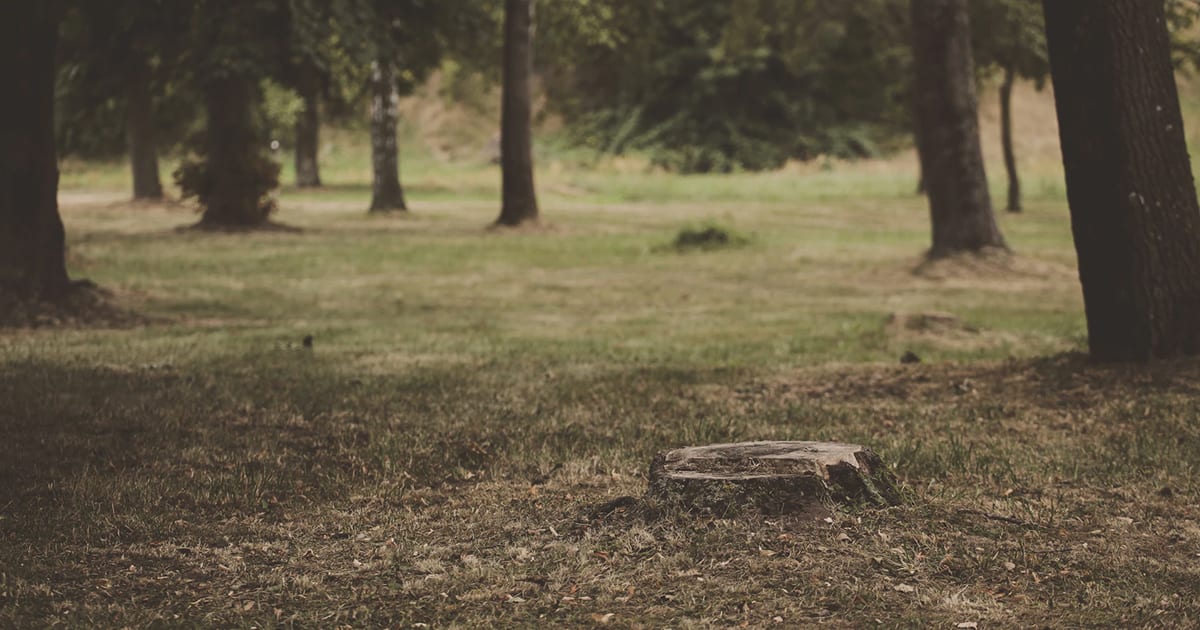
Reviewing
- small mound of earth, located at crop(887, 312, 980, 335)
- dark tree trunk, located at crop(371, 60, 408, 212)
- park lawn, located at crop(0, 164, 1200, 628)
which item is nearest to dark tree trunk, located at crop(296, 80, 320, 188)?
dark tree trunk, located at crop(371, 60, 408, 212)

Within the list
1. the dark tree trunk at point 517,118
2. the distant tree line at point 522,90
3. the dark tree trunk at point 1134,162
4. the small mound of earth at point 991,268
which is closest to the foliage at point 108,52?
the distant tree line at point 522,90

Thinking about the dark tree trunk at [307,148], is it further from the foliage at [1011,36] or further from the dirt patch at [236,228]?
the foliage at [1011,36]

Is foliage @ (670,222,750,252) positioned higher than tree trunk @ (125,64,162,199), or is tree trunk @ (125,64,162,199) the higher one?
tree trunk @ (125,64,162,199)

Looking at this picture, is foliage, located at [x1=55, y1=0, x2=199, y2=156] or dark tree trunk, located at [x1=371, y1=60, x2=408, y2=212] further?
dark tree trunk, located at [x1=371, y1=60, x2=408, y2=212]

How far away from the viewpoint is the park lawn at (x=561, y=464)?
456 cm

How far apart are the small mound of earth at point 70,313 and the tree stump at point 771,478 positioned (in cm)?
805

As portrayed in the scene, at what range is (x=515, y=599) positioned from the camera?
453 cm

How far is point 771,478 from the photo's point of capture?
5.27 metres

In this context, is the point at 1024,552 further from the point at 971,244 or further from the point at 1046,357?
the point at 971,244

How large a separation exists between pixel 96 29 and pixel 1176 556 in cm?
1286

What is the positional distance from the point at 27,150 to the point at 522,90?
51.3 feet

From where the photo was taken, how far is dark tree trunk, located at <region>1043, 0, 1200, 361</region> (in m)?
7.73

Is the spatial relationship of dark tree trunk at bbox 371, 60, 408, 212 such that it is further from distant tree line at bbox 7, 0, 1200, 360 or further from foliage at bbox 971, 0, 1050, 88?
foliage at bbox 971, 0, 1050, 88

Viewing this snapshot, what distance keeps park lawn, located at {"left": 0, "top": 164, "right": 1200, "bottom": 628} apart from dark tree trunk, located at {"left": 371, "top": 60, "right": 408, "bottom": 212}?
680 inches
